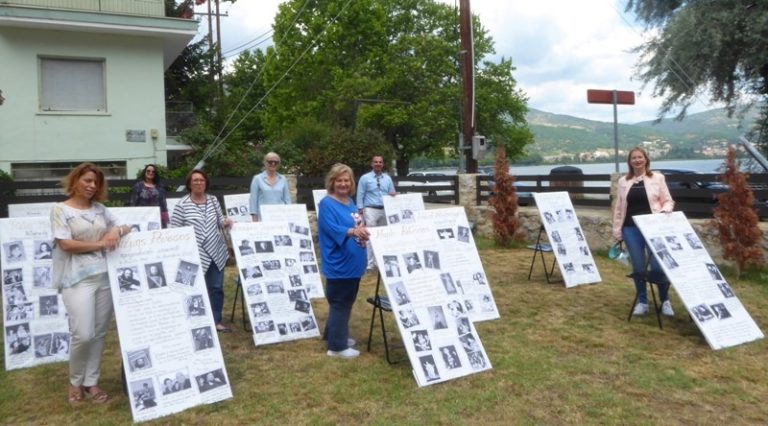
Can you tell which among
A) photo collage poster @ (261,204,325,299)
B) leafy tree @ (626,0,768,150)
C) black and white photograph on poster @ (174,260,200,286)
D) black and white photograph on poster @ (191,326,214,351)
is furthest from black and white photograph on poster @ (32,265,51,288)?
leafy tree @ (626,0,768,150)

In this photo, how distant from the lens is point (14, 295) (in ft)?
16.7

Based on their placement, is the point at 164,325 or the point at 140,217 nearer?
the point at 164,325

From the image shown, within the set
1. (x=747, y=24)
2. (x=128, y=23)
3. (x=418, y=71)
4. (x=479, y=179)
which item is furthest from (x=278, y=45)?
(x=747, y=24)

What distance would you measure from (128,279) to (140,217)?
255cm

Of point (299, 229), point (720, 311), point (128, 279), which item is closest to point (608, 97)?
point (720, 311)

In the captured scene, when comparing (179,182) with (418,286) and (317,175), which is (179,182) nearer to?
(317,175)

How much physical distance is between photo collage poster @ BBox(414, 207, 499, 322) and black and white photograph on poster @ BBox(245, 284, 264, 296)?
69.9 inches

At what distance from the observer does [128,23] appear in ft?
45.3

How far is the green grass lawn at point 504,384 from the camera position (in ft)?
12.3

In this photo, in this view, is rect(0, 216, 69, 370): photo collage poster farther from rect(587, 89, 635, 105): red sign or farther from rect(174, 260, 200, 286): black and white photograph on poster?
rect(587, 89, 635, 105): red sign

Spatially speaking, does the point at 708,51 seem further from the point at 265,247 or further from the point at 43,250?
the point at 43,250

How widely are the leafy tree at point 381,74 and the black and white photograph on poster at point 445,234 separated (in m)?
21.6

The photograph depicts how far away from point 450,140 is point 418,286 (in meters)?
27.9

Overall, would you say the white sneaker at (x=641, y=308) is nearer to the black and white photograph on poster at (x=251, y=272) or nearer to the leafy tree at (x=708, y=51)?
the black and white photograph on poster at (x=251, y=272)
